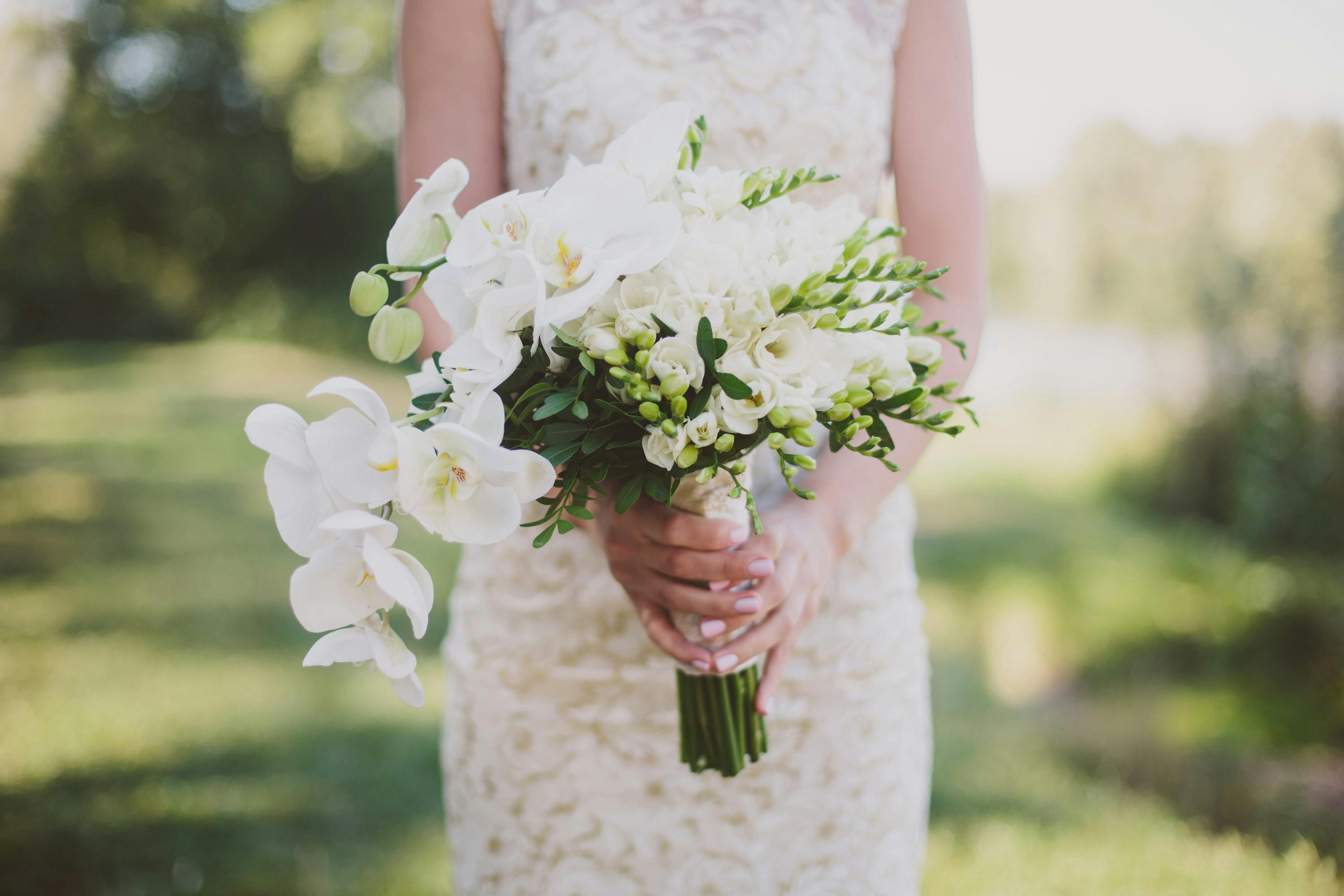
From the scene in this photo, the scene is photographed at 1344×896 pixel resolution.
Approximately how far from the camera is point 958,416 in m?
6.45

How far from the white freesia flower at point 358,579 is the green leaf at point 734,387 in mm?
368

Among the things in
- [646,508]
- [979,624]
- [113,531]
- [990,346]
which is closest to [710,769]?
[646,508]

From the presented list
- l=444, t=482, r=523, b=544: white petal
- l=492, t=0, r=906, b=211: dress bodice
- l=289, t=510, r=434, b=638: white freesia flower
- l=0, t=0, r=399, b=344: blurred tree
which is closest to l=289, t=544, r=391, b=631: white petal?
l=289, t=510, r=434, b=638: white freesia flower

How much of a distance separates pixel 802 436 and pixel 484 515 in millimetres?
358

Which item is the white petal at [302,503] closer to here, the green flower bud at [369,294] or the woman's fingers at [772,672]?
the green flower bud at [369,294]

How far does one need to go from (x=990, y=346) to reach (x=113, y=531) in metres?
7.28

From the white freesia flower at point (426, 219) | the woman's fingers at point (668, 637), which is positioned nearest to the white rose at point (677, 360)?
the white freesia flower at point (426, 219)

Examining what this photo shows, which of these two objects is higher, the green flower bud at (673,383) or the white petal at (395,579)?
the green flower bud at (673,383)

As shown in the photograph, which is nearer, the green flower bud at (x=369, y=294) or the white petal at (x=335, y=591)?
the white petal at (x=335, y=591)

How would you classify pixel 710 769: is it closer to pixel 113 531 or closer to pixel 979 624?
pixel 979 624

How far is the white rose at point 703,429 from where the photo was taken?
3.51 feet

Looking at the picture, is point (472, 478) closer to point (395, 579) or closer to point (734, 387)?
point (395, 579)

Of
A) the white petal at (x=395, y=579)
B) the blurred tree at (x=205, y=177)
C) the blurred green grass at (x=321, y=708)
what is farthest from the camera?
the blurred tree at (x=205, y=177)

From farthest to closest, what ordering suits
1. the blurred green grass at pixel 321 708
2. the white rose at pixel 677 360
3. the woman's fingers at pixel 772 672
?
the blurred green grass at pixel 321 708 → the woman's fingers at pixel 772 672 → the white rose at pixel 677 360
